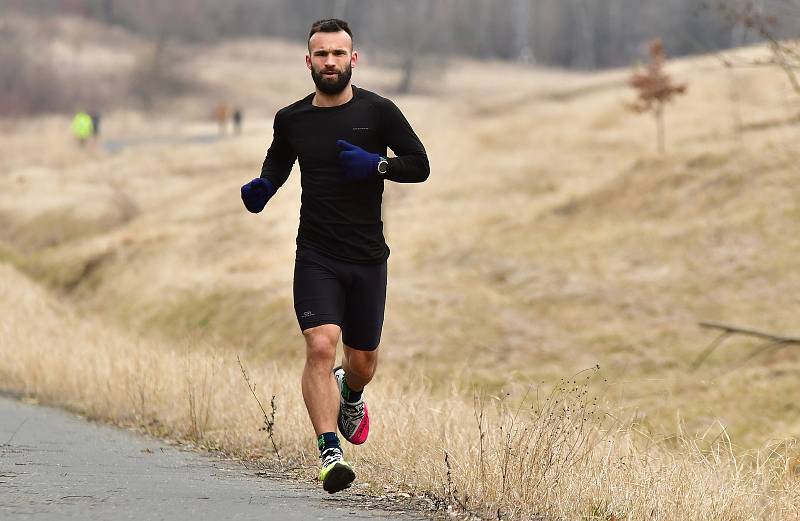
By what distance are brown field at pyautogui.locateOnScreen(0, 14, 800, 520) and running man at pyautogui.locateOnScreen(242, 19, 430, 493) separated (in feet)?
3.29

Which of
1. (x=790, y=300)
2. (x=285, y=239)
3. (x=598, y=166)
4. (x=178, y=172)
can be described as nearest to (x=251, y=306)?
(x=285, y=239)

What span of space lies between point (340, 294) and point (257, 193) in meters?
0.72

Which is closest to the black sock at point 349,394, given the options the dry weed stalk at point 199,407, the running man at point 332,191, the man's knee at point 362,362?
the man's knee at point 362,362

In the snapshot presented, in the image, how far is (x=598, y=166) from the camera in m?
46.6

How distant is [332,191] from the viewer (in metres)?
7.34

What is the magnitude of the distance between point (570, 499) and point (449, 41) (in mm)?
109447

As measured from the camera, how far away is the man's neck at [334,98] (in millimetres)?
7413

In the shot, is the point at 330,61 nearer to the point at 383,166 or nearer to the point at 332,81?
the point at 332,81

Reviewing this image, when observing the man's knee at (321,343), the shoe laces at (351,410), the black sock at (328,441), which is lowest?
the shoe laces at (351,410)

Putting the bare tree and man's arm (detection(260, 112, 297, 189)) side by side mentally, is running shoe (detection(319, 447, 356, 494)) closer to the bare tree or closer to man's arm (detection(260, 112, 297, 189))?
man's arm (detection(260, 112, 297, 189))

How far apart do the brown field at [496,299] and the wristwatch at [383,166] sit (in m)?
1.54

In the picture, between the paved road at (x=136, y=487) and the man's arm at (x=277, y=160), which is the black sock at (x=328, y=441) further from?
the man's arm at (x=277, y=160)

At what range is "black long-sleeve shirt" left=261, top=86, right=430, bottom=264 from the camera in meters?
7.35

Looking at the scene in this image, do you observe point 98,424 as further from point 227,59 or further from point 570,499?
point 227,59
